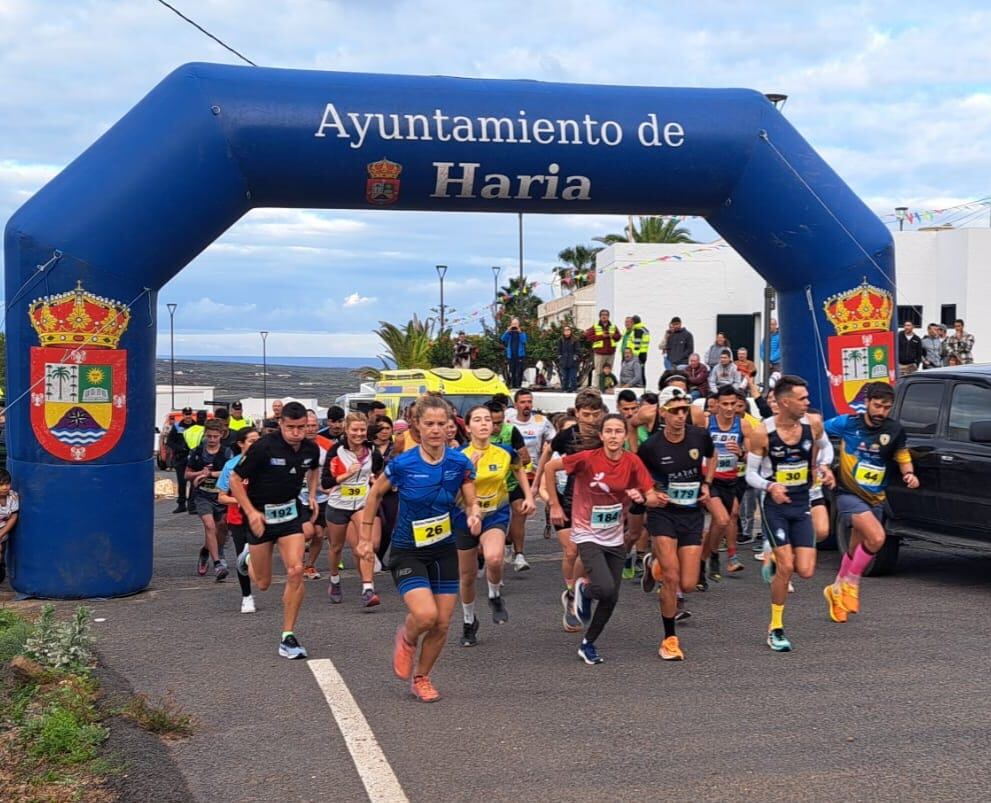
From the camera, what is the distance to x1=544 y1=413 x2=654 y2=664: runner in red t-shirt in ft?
25.9

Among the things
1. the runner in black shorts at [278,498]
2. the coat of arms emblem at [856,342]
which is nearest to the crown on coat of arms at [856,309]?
the coat of arms emblem at [856,342]

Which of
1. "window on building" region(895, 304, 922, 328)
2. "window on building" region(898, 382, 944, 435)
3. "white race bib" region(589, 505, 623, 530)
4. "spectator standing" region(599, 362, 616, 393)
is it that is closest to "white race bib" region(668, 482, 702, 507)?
"white race bib" region(589, 505, 623, 530)

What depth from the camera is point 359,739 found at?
6.17 metres

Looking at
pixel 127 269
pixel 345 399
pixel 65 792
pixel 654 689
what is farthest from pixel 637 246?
pixel 65 792

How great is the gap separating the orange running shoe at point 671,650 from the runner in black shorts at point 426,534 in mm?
1666

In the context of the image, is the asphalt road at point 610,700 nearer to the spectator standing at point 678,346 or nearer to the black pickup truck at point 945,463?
the black pickup truck at point 945,463

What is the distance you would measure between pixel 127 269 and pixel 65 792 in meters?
6.34

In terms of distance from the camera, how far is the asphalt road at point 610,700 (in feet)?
17.9

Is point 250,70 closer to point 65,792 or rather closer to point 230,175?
point 230,175

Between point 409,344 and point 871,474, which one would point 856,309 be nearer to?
point 871,474

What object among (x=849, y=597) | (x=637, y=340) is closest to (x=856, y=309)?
(x=849, y=597)

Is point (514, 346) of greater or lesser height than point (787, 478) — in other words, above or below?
above

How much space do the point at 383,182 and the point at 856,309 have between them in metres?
5.01

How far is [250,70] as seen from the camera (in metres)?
11.0
